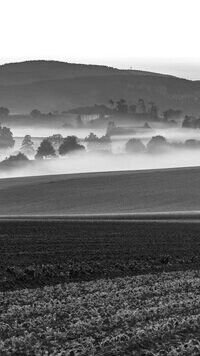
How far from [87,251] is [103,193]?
164 feet

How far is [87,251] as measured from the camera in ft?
122

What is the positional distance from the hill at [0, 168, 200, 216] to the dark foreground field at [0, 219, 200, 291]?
21678mm

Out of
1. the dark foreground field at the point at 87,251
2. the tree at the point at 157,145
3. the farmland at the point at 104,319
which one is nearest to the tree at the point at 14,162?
the tree at the point at 157,145

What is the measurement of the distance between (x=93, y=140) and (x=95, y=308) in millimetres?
170791

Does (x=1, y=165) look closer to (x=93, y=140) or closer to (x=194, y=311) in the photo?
(x=93, y=140)

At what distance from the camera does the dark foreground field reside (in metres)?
30.3

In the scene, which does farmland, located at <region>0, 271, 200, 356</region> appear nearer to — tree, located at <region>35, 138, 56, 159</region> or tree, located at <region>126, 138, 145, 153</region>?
tree, located at <region>35, 138, 56, 159</region>

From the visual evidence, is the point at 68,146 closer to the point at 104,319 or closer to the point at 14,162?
the point at 14,162

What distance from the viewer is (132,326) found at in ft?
65.9

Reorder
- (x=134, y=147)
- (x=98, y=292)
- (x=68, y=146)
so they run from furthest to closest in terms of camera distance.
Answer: (x=134, y=147), (x=68, y=146), (x=98, y=292)

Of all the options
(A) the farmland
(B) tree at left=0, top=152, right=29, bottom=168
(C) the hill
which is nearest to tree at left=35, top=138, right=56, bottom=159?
(B) tree at left=0, top=152, right=29, bottom=168

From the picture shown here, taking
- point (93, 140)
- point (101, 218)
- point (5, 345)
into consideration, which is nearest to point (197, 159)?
point (93, 140)

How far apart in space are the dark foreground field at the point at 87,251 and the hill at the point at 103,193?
71.1 feet

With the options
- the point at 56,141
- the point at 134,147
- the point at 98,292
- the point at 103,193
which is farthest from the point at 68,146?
the point at 98,292
